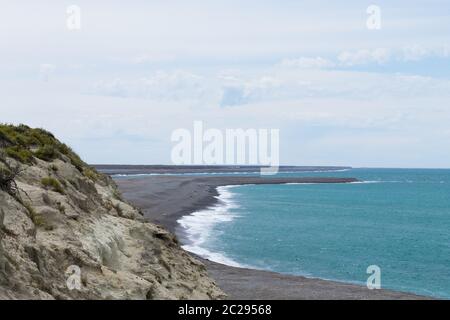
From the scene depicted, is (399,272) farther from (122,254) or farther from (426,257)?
(122,254)

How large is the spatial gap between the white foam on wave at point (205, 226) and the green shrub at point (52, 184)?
25.9 metres

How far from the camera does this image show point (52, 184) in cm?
1591

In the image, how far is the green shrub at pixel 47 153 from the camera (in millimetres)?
18236

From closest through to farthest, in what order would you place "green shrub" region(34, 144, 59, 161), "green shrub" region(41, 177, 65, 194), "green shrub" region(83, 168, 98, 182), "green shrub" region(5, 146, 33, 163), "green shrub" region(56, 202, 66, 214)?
"green shrub" region(56, 202, 66, 214) < "green shrub" region(41, 177, 65, 194) < "green shrub" region(5, 146, 33, 163) < "green shrub" region(34, 144, 59, 161) < "green shrub" region(83, 168, 98, 182)

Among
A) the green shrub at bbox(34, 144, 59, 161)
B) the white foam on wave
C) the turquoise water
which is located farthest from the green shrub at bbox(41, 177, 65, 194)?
the white foam on wave

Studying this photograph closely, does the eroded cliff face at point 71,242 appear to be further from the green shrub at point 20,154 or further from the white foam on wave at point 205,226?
the white foam on wave at point 205,226

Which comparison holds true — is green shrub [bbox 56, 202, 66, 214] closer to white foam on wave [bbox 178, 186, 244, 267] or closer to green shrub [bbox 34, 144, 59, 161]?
green shrub [bbox 34, 144, 59, 161]

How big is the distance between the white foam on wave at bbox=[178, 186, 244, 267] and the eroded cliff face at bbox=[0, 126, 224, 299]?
23.8 metres

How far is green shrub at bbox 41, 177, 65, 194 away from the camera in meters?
15.8

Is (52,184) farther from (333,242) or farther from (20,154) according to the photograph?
(333,242)

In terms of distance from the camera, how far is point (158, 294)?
44.8ft

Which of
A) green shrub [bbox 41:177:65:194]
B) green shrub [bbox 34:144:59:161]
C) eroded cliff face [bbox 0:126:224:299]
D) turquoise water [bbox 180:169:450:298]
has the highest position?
green shrub [bbox 34:144:59:161]

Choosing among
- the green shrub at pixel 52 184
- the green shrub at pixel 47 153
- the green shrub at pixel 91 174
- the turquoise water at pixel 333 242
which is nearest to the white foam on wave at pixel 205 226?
the turquoise water at pixel 333 242

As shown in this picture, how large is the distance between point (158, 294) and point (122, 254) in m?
1.85
